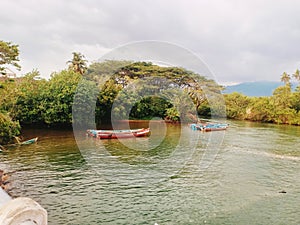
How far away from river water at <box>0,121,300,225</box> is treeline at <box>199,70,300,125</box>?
22336 mm

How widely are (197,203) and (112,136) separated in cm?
1252

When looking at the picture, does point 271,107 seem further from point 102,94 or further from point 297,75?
point 102,94

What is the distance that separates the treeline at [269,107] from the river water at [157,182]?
73.3 feet

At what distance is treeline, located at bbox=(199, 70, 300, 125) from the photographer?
38.4 m

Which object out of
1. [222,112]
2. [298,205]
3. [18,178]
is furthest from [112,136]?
[222,112]

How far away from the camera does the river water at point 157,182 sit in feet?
24.7

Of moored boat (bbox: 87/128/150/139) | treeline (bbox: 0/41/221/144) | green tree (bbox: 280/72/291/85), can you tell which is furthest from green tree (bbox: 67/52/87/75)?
green tree (bbox: 280/72/291/85)

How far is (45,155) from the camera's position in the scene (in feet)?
47.0

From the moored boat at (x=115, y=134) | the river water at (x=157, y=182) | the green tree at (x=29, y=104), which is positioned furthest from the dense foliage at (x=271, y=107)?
the green tree at (x=29, y=104)

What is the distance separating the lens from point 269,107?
132 ft

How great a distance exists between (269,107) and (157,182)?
3459 cm

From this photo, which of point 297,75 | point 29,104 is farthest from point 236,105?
point 29,104

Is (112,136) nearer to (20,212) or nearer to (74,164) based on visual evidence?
(74,164)

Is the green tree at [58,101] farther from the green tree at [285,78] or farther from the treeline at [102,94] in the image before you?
the green tree at [285,78]
